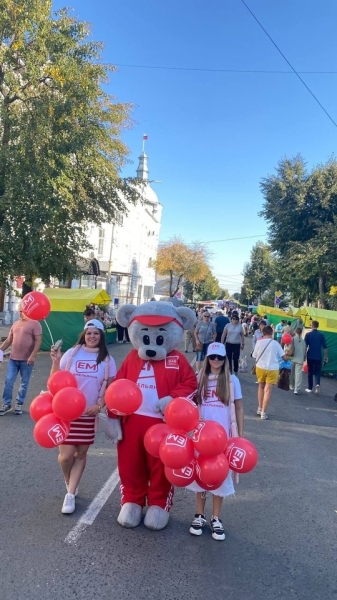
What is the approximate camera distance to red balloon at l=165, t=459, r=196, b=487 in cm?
344

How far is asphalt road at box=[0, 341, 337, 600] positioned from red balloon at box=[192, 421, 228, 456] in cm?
79

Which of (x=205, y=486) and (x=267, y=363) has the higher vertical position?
(x=267, y=363)

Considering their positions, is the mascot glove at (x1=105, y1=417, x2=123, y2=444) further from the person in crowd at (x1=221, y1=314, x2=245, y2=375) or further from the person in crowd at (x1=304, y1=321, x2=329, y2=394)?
the person in crowd at (x1=304, y1=321, x2=329, y2=394)

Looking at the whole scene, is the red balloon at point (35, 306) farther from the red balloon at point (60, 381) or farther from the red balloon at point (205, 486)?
the red balloon at point (205, 486)

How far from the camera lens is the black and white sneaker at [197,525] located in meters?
3.70

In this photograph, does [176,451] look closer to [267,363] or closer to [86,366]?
[86,366]

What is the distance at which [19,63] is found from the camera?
42.9 feet

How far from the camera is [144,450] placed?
386 cm

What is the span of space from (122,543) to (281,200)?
22.8 meters

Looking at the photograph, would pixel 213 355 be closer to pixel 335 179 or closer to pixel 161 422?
pixel 161 422

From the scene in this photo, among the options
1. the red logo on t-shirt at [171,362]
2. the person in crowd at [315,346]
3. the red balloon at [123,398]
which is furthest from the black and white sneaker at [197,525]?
the person in crowd at [315,346]

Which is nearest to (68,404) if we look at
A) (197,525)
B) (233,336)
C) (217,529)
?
(197,525)

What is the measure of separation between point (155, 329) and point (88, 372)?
0.69m

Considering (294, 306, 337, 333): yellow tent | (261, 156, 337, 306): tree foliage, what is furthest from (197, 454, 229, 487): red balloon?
(261, 156, 337, 306): tree foliage
